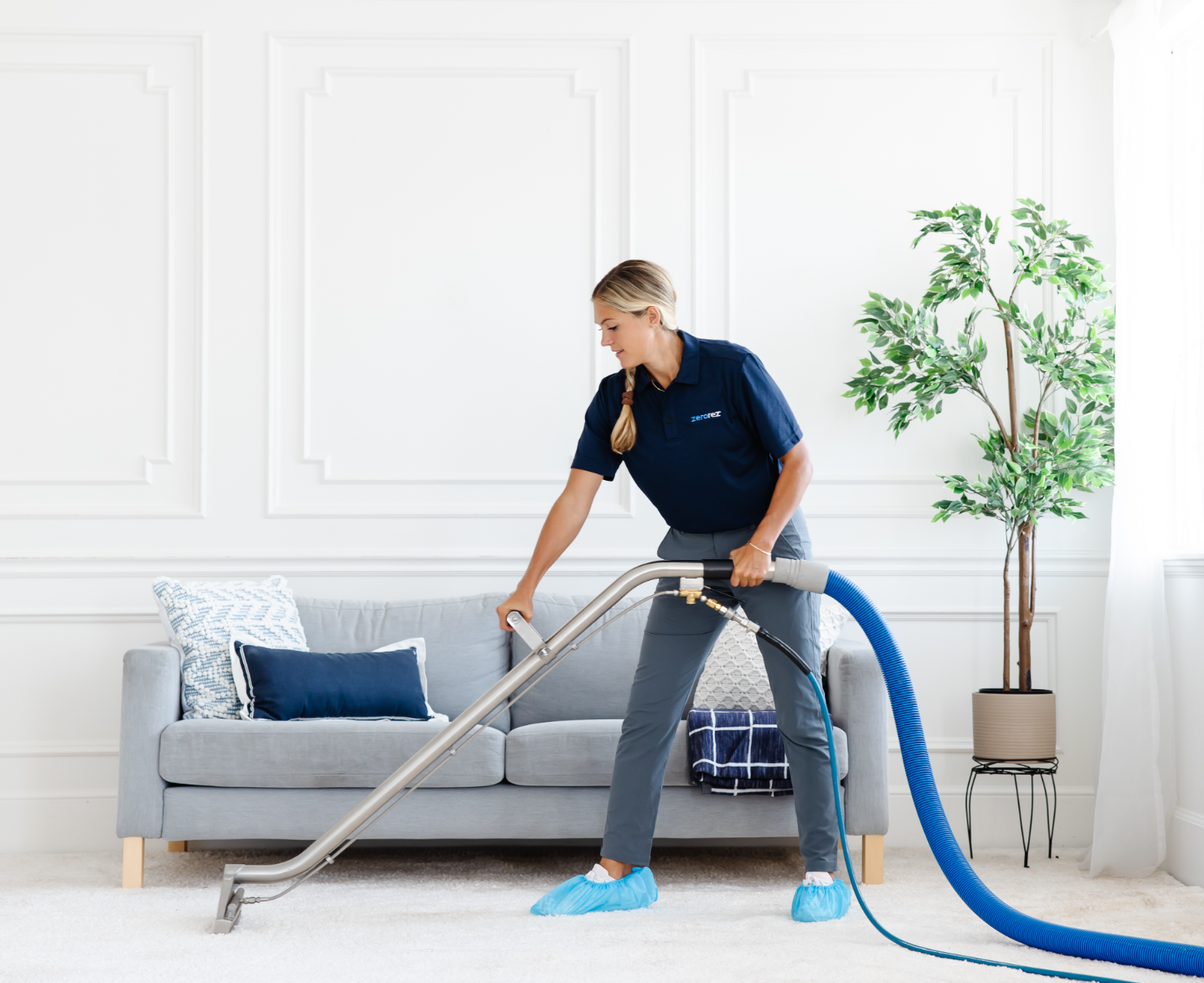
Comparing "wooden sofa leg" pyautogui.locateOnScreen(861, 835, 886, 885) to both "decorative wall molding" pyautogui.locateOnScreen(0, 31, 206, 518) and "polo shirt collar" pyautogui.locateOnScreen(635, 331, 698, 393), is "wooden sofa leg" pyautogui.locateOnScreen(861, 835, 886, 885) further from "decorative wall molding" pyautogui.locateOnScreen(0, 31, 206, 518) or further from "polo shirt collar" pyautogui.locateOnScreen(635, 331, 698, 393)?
"decorative wall molding" pyautogui.locateOnScreen(0, 31, 206, 518)

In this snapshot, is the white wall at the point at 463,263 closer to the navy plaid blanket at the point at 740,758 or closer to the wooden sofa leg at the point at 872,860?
the wooden sofa leg at the point at 872,860

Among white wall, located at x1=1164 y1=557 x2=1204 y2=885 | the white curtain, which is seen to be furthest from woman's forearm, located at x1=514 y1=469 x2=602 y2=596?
white wall, located at x1=1164 y1=557 x2=1204 y2=885

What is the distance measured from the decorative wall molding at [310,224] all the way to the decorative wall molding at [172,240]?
0.22 metres

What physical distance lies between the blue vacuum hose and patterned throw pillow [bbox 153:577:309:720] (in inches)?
57.1

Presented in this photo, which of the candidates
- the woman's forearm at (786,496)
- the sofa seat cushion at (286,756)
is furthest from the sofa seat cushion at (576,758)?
the woman's forearm at (786,496)

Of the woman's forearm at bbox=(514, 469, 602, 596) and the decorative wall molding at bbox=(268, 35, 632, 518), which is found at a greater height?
the decorative wall molding at bbox=(268, 35, 632, 518)

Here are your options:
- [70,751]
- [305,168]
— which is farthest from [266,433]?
[70,751]

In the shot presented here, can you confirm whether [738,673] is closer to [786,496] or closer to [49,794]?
[786,496]

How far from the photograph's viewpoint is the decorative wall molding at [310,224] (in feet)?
11.2

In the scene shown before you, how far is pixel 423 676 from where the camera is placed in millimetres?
3082

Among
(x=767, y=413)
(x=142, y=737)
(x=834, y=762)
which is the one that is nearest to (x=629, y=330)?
(x=767, y=413)

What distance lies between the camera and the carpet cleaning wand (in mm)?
2070

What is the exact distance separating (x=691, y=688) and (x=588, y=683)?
0.69 meters

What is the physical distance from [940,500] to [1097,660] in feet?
2.30
